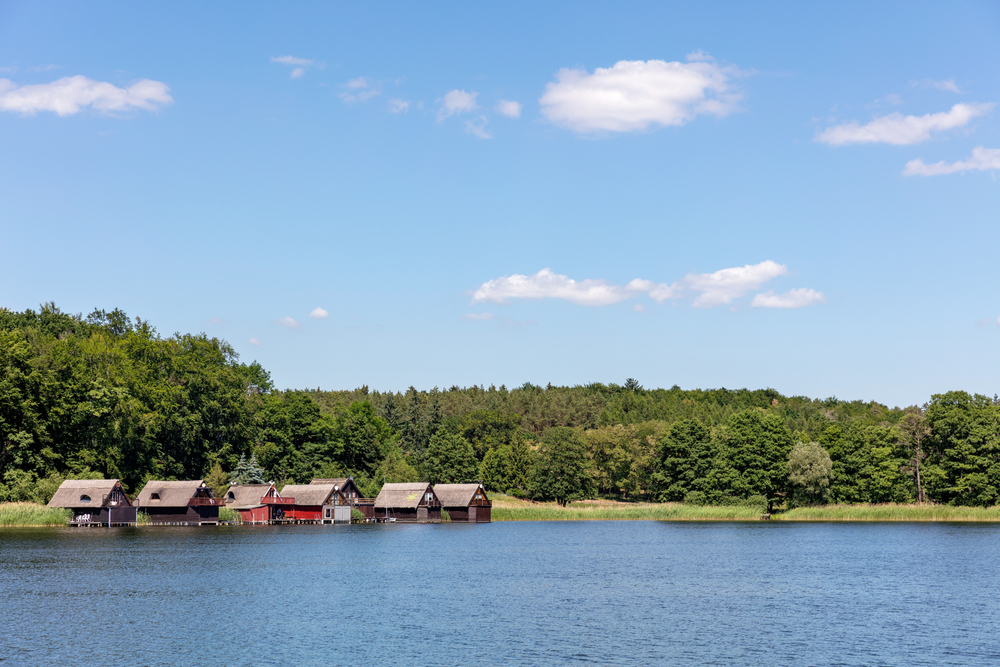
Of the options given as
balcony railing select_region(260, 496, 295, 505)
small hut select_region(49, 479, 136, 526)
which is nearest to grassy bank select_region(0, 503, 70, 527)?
small hut select_region(49, 479, 136, 526)

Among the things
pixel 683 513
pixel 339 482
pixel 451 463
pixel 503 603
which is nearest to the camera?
pixel 503 603

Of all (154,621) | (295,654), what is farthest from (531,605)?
(154,621)

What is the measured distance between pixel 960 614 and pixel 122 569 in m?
42.9

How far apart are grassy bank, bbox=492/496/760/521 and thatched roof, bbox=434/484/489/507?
6045 mm

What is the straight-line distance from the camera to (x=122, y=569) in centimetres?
5047

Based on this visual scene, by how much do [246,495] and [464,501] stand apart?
2537 centimetres

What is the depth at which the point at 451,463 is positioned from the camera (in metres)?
125

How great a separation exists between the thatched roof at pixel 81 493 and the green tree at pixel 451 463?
155 feet

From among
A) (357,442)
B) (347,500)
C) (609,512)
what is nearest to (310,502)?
(347,500)

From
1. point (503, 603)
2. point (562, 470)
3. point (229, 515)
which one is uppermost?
point (562, 470)

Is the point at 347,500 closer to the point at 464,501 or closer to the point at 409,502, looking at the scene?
the point at 409,502

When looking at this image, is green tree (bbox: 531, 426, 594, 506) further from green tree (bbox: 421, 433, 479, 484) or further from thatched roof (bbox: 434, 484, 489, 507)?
thatched roof (bbox: 434, 484, 489, 507)

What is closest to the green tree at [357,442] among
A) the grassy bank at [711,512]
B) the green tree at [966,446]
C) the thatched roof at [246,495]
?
the thatched roof at [246,495]

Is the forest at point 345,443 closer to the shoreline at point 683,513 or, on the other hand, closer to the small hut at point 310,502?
the shoreline at point 683,513
